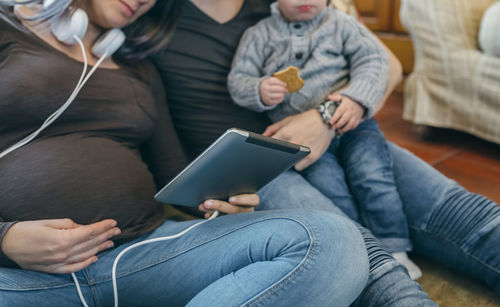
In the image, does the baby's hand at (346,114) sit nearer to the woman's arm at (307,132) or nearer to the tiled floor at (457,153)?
the woman's arm at (307,132)

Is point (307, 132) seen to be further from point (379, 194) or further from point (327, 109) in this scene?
point (379, 194)

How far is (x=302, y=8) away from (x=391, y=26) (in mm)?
1897

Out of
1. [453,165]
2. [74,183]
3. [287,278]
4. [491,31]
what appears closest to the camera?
[287,278]

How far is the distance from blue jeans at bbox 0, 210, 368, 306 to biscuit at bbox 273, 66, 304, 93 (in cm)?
30

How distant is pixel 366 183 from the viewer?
1059 millimetres

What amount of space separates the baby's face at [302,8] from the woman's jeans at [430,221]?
0.36m

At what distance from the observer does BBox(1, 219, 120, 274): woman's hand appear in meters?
0.72

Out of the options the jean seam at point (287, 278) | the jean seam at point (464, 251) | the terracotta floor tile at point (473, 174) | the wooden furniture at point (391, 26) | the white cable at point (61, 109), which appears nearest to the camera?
the jean seam at point (287, 278)

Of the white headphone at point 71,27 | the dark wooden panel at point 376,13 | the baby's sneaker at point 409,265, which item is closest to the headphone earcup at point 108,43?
the white headphone at point 71,27

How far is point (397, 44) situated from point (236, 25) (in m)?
1.80

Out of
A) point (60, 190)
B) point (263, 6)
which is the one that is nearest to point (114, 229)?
point (60, 190)

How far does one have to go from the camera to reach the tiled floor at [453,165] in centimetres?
102

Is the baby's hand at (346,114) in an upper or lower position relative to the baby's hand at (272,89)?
lower

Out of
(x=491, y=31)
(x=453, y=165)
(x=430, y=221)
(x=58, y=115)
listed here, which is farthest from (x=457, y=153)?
(x=58, y=115)
